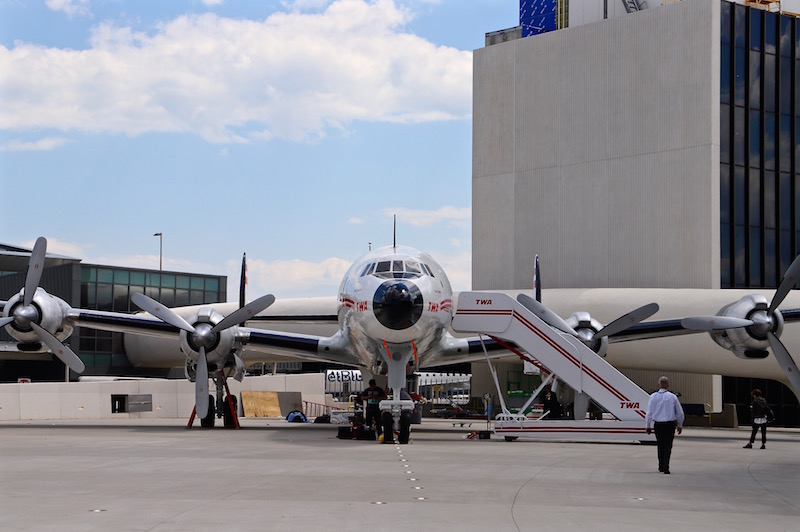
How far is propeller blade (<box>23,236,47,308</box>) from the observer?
26297mm

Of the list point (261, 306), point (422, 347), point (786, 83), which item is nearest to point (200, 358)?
point (261, 306)

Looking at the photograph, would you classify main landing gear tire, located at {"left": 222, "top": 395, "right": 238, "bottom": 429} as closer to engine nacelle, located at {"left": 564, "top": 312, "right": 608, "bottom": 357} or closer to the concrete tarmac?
the concrete tarmac

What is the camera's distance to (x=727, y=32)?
50.7 metres

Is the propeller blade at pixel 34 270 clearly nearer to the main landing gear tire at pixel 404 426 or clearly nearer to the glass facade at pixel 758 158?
the main landing gear tire at pixel 404 426

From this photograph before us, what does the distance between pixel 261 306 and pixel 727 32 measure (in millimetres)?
34509

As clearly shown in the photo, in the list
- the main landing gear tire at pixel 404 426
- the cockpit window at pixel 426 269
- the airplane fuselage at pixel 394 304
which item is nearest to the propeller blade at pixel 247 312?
the airplane fuselage at pixel 394 304

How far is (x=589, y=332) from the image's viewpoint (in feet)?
90.8

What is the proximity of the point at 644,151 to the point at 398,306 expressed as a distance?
32.6m

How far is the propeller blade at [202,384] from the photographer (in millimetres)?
26656

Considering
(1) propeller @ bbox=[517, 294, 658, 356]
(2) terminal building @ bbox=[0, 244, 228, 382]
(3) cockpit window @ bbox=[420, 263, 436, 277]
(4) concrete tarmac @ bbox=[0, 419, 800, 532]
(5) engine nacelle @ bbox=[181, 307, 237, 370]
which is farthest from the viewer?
(2) terminal building @ bbox=[0, 244, 228, 382]

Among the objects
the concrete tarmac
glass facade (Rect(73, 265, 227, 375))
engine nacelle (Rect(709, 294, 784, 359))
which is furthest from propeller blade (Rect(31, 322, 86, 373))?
glass facade (Rect(73, 265, 227, 375))

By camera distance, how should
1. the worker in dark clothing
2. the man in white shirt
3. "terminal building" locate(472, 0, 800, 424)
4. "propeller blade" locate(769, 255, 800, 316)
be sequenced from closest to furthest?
the man in white shirt, the worker in dark clothing, "propeller blade" locate(769, 255, 800, 316), "terminal building" locate(472, 0, 800, 424)

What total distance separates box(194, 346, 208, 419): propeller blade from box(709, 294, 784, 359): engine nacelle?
1405 centimetres

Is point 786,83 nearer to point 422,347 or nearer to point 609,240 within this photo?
point 609,240
